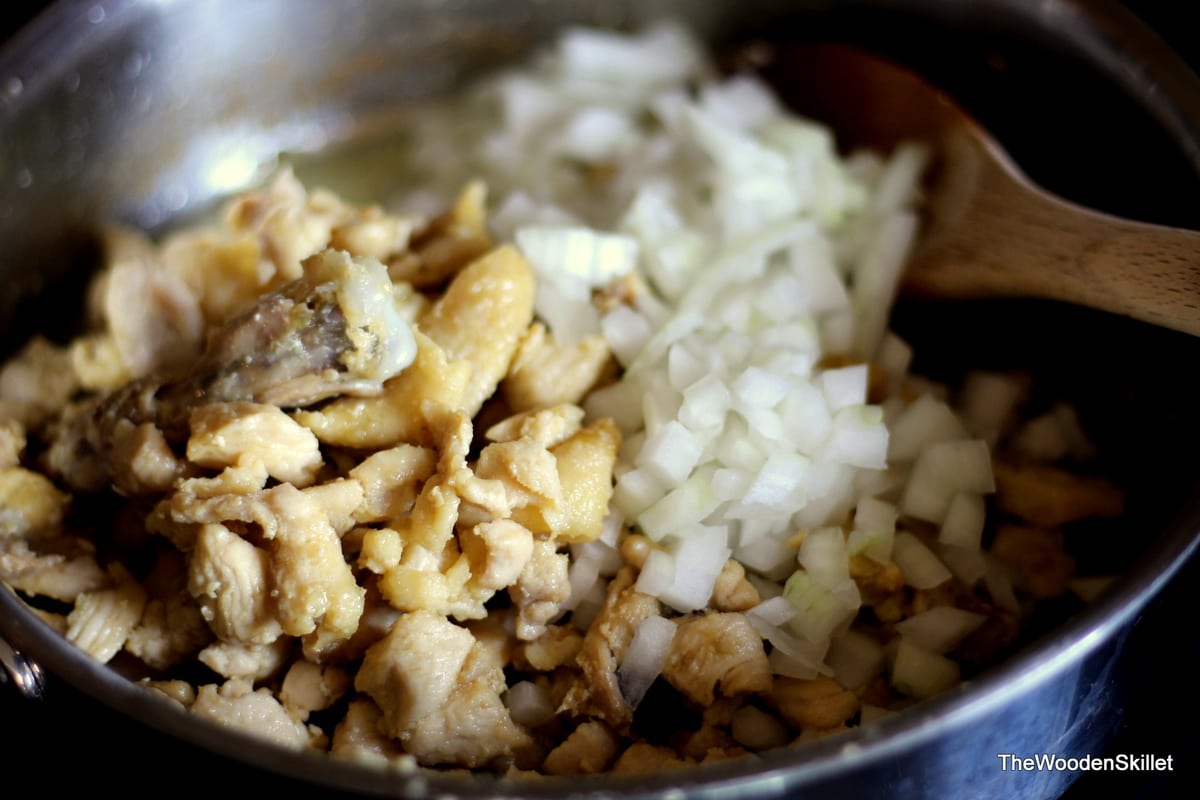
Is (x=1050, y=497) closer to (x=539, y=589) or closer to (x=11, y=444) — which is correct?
(x=539, y=589)

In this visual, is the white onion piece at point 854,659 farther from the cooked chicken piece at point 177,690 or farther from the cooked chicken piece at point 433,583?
the cooked chicken piece at point 177,690

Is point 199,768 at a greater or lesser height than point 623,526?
greater

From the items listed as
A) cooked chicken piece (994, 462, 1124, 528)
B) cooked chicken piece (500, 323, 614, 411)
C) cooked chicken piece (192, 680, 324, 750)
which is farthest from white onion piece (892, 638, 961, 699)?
cooked chicken piece (192, 680, 324, 750)

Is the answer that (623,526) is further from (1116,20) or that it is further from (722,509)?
(1116,20)

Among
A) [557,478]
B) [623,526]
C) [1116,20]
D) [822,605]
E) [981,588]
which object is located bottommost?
[981,588]

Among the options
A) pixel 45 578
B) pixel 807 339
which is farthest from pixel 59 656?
pixel 807 339

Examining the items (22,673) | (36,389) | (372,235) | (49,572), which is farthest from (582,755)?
(36,389)
